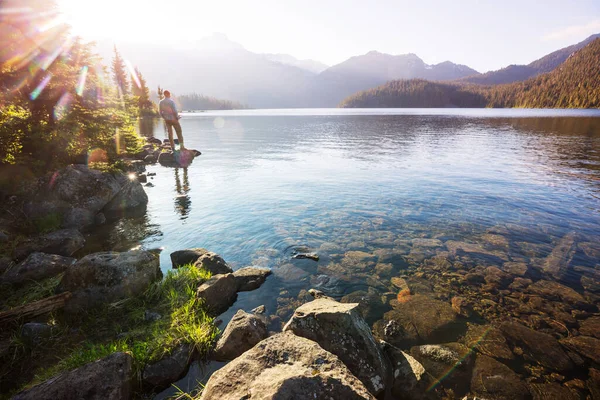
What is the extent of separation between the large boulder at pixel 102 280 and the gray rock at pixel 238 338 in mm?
3487

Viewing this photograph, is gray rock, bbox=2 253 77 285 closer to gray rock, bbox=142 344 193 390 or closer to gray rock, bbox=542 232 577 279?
gray rock, bbox=142 344 193 390

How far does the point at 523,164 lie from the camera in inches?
1087

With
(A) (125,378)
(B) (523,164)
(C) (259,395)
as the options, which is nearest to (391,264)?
(C) (259,395)

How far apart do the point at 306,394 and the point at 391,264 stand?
765 centimetres

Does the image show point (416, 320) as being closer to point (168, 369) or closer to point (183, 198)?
point (168, 369)

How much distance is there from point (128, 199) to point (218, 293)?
11.8m

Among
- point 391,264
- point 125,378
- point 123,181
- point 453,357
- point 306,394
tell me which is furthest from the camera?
point 123,181

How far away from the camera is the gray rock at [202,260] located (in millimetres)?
9727

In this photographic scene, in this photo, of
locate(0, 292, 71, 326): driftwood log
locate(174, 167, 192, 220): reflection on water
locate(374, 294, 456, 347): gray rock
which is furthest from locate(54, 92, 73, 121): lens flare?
locate(374, 294, 456, 347): gray rock

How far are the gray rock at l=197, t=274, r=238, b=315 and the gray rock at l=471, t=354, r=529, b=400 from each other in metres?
6.56

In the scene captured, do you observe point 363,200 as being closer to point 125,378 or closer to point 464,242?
point 464,242

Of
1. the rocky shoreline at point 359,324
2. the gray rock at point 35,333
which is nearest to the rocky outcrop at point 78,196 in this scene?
the rocky shoreline at point 359,324

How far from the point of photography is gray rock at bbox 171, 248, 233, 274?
9.73 meters

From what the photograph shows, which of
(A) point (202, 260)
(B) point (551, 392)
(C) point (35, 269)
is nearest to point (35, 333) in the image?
(C) point (35, 269)
